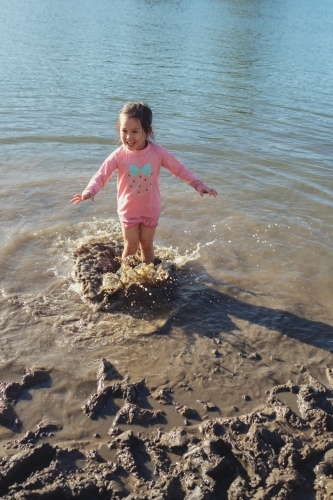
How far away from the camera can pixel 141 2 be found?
36.4m

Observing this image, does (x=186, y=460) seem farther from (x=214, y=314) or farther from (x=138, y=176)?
(x=138, y=176)

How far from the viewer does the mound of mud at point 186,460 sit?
3020mm

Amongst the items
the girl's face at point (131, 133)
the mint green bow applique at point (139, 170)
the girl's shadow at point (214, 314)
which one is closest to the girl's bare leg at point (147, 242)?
the girl's shadow at point (214, 314)

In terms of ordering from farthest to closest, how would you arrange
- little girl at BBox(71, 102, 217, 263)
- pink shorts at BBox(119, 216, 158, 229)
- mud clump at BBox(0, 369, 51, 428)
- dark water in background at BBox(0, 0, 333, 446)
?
pink shorts at BBox(119, 216, 158, 229) → little girl at BBox(71, 102, 217, 263) → dark water in background at BBox(0, 0, 333, 446) → mud clump at BBox(0, 369, 51, 428)

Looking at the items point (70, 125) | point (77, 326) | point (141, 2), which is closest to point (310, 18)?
point (141, 2)

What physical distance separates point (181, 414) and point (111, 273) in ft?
6.79

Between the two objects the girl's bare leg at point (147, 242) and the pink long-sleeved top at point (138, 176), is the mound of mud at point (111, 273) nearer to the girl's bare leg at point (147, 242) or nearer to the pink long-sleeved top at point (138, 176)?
the girl's bare leg at point (147, 242)

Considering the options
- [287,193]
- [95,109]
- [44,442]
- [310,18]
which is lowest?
[44,442]

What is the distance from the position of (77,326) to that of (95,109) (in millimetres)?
8817

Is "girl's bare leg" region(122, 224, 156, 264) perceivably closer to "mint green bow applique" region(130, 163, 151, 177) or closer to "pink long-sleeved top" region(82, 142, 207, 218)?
"pink long-sleeved top" region(82, 142, 207, 218)

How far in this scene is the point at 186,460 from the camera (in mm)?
3266

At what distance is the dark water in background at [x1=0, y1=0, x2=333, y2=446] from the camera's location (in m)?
4.38

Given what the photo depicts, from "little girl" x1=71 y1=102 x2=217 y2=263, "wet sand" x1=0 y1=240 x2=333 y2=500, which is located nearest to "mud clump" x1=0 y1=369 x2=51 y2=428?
"wet sand" x1=0 y1=240 x2=333 y2=500

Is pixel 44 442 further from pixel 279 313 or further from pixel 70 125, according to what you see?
pixel 70 125
